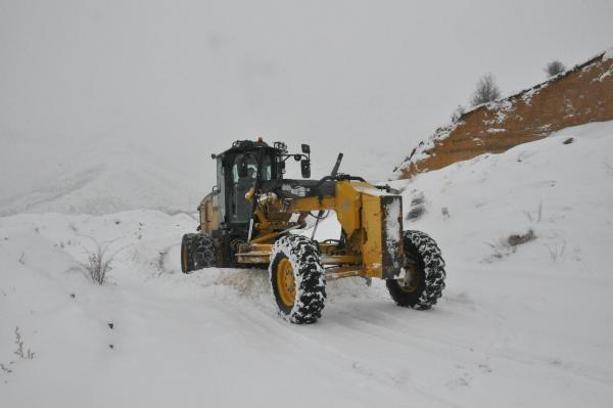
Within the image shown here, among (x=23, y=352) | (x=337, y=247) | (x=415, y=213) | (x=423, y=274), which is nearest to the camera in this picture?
(x=23, y=352)

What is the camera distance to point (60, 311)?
3.96 meters

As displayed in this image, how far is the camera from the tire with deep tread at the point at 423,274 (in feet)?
17.2

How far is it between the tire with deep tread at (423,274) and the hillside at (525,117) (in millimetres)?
12047

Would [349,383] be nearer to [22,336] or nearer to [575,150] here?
[22,336]

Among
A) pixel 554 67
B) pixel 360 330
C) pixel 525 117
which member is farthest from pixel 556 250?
pixel 554 67

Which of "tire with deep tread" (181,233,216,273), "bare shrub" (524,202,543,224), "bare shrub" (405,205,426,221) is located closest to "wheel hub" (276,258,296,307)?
"tire with deep tread" (181,233,216,273)

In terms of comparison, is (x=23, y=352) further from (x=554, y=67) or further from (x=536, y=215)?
(x=554, y=67)

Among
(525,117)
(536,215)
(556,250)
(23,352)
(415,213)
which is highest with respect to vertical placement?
(525,117)

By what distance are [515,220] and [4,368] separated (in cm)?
779

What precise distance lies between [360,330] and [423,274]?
1.27 meters

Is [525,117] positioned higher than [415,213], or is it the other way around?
[525,117]

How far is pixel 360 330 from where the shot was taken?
4.57m

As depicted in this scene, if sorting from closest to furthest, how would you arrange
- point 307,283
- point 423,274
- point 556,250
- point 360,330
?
point 360,330, point 307,283, point 423,274, point 556,250

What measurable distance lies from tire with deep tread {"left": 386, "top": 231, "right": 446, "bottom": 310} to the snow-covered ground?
22 centimetres
